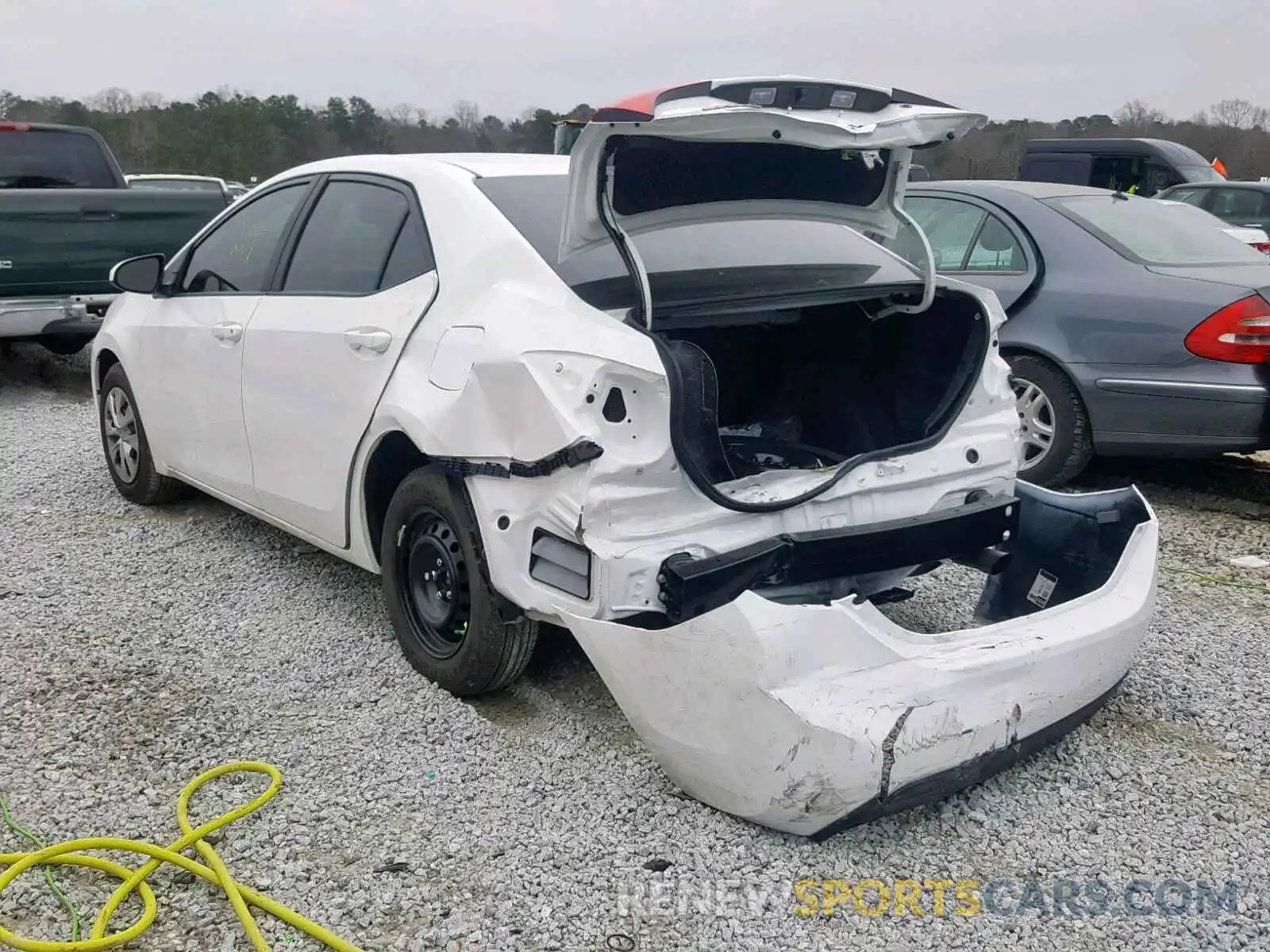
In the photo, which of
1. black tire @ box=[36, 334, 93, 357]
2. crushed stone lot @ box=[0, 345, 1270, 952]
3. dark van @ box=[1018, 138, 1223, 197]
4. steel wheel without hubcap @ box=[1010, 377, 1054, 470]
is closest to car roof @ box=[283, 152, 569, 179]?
crushed stone lot @ box=[0, 345, 1270, 952]

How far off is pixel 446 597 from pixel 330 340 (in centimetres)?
95

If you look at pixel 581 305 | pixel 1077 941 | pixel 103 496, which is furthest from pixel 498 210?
pixel 103 496

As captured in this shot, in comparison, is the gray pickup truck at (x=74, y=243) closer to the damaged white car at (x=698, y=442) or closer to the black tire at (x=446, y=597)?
the damaged white car at (x=698, y=442)

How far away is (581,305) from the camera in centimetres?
289

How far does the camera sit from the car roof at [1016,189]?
241 inches

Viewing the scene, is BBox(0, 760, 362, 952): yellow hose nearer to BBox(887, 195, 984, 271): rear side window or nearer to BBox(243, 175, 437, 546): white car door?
BBox(243, 175, 437, 546): white car door

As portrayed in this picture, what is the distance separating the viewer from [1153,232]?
586cm

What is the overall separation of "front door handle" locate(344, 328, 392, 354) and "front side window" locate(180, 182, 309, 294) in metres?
0.83

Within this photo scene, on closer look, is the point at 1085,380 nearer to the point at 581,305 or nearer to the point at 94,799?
the point at 581,305

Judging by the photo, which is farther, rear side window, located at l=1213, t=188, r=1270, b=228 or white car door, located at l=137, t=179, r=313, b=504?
rear side window, located at l=1213, t=188, r=1270, b=228

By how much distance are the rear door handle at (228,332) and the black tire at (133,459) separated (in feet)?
3.54

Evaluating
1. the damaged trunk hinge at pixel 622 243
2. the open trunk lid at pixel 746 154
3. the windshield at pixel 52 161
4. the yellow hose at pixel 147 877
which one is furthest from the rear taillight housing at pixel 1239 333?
the windshield at pixel 52 161

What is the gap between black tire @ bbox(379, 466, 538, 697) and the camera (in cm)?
313

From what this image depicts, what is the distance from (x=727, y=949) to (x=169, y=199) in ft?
24.8
